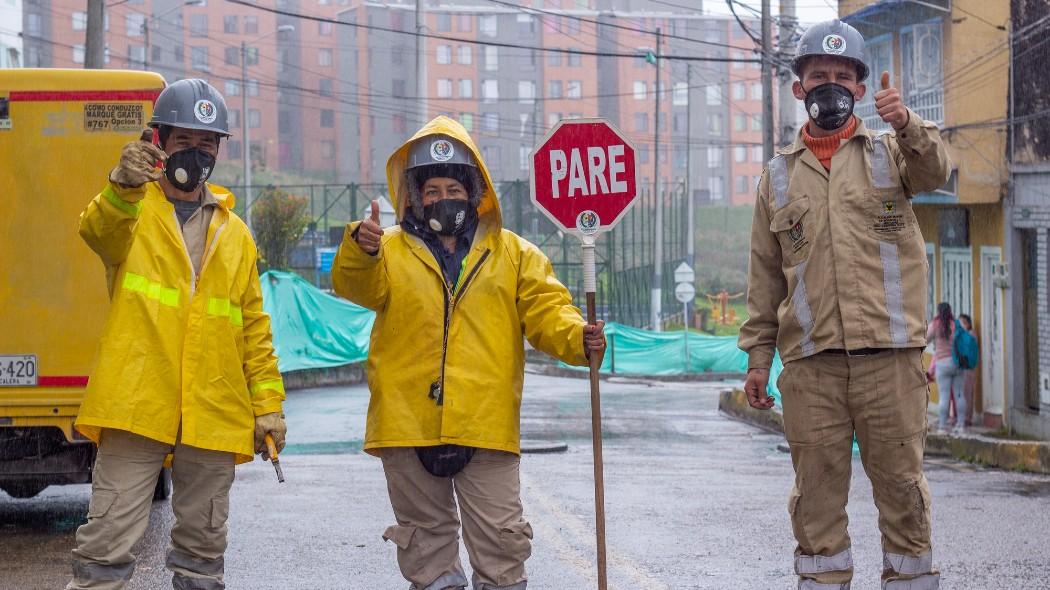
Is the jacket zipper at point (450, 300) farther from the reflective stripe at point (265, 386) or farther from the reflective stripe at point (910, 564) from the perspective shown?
the reflective stripe at point (910, 564)

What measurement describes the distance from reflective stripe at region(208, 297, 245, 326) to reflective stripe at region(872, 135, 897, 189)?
2.46 metres

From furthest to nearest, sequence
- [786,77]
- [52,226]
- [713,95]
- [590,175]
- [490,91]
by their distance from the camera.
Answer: [713,95]
[490,91]
[786,77]
[52,226]
[590,175]

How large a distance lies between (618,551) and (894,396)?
3.31 metres

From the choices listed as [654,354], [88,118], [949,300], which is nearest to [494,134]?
[654,354]

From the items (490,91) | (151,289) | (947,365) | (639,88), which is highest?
(639,88)

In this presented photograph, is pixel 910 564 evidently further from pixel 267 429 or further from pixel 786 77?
pixel 786 77

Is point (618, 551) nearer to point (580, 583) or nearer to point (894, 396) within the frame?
point (580, 583)

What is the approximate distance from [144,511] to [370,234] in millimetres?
1318

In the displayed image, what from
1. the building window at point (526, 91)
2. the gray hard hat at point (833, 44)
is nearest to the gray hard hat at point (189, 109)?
the gray hard hat at point (833, 44)

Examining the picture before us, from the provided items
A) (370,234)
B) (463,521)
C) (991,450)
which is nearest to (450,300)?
(370,234)

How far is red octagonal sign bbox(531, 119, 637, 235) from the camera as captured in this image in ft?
22.8

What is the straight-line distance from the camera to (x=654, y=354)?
3959cm

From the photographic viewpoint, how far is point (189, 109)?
5938 mm

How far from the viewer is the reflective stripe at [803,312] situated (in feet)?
19.1
